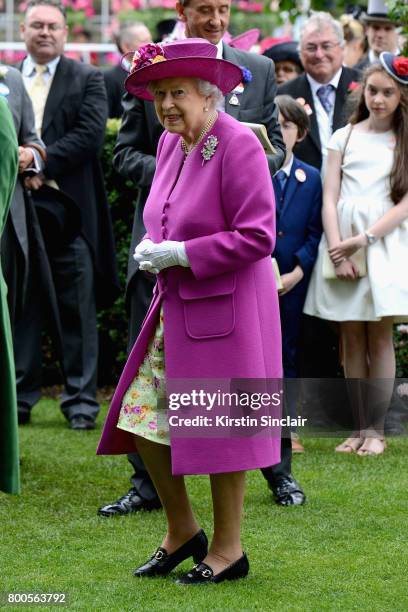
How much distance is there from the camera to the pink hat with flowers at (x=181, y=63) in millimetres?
4797

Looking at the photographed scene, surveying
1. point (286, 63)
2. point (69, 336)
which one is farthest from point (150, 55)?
point (286, 63)

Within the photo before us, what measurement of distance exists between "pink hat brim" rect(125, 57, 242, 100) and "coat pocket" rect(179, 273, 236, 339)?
0.72 meters

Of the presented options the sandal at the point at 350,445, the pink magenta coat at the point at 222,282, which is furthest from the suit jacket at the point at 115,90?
the pink magenta coat at the point at 222,282

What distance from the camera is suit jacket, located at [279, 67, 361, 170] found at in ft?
27.3

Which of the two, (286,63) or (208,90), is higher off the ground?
(208,90)

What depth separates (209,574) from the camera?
498cm

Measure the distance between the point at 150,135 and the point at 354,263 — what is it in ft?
6.49

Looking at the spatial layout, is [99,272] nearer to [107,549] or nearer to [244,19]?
[107,549]

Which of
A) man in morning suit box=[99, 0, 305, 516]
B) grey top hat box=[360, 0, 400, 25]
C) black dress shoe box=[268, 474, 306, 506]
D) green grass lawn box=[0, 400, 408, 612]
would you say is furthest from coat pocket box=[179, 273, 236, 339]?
grey top hat box=[360, 0, 400, 25]

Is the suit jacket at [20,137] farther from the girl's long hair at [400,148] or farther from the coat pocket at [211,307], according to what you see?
the coat pocket at [211,307]

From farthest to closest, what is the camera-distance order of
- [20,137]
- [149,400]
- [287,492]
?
[20,137], [287,492], [149,400]

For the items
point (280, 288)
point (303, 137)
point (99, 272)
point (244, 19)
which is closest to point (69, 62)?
point (99, 272)

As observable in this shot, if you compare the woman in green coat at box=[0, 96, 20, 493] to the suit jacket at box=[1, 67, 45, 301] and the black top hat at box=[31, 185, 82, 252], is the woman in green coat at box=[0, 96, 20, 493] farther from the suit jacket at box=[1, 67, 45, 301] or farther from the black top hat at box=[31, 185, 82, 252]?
the black top hat at box=[31, 185, 82, 252]

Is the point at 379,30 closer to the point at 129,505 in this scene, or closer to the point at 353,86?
the point at 353,86
